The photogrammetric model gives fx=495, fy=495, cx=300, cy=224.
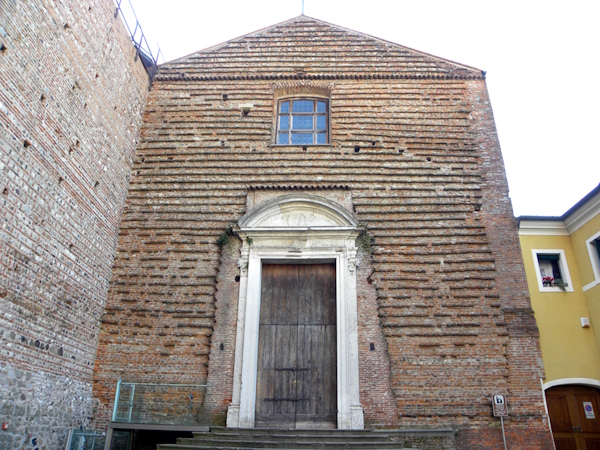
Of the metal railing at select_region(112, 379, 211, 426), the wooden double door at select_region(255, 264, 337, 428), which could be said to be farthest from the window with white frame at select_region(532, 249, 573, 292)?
the metal railing at select_region(112, 379, 211, 426)

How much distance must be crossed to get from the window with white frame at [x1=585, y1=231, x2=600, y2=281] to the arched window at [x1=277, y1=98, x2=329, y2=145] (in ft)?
19.0

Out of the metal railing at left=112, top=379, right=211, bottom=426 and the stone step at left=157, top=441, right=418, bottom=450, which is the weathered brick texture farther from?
the stone step at left=157, top=441, right=418, bottom=450

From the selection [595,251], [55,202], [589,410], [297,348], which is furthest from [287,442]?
[595,251]

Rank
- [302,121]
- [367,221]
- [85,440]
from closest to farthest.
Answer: [85,440]
[367,221]
[302,121]

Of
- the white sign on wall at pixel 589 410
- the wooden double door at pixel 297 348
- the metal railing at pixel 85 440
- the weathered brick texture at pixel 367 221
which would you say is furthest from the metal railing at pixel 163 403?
the white sign on wall at pixel 589 410

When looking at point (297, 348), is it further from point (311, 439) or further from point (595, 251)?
point (595, 251)

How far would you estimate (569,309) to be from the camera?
9.96 metres

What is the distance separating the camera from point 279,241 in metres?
9.50

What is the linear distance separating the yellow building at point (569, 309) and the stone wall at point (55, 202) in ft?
27.8

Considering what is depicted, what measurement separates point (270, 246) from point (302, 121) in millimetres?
3365

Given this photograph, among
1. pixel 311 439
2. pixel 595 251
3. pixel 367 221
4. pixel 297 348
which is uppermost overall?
pixel 367 221

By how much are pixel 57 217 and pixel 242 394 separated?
412 centimetres

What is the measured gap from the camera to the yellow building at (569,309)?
926cm

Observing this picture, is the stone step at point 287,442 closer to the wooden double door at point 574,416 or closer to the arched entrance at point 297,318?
the arched entrance at point 297,318
